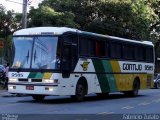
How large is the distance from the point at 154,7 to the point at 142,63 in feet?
105

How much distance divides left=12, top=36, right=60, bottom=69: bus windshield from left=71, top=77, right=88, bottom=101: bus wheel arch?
1.96 metres

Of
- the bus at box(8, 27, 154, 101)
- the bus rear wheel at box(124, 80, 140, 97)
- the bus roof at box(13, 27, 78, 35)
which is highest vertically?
the bus roof at box(13, 27, 78, 35)

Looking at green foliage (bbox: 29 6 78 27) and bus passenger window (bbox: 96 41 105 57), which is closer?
bus passenger window (bbox: 96 41 105 57)

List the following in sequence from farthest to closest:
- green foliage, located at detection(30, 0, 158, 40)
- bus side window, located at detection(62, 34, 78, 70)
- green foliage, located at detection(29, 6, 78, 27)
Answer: green foliage, located at detection(30, 0, 158, 40) → green foliage, located at detection(29, 6, 78, 27) → bus side window, located at detection(62, 34, 78, 70)

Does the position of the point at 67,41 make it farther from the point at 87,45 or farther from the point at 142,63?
the point at 142,63

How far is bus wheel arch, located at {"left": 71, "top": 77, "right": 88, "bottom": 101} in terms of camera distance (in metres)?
22.6

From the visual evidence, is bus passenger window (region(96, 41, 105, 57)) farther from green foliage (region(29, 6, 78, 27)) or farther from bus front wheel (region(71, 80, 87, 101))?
green foliage (region(29, 6, 78, 27))

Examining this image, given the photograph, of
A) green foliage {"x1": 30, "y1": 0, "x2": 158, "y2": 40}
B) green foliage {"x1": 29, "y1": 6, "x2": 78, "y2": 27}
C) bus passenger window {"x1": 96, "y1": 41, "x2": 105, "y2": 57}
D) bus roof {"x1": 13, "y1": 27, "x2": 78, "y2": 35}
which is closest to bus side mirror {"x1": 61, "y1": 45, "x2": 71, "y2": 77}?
bus roof {"x1": 13, "y1": 27, "x2": 78, "y2": 35}

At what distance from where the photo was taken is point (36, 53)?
2147 cm

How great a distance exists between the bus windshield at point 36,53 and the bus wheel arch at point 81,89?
1960 millimetres

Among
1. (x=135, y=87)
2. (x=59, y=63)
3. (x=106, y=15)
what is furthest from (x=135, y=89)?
(x=106, y=15)

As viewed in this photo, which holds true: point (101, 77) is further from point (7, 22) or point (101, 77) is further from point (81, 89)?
point (7, 22)

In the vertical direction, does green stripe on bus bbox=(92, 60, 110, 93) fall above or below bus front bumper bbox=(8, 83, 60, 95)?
above

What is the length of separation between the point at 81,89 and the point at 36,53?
2.93 metres
